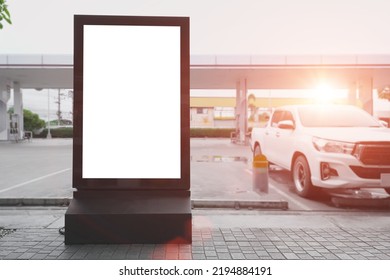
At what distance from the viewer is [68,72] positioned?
20062 mm

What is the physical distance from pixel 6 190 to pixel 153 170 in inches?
173

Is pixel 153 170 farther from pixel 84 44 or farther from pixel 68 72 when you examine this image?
pixel 68 72

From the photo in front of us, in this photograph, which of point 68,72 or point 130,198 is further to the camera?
point 68,72

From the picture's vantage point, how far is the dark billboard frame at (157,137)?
13.0ft

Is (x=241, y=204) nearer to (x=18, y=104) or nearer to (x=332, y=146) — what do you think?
(x=332, y=146)

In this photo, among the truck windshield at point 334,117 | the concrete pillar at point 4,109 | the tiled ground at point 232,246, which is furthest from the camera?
the concrete pillar at point 4,109

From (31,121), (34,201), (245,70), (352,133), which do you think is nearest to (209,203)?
(352,133)

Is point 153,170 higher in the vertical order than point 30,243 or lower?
higher

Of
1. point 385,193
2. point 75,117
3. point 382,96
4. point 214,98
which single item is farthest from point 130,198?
point 382,96

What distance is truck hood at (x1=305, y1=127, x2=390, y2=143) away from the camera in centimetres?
555

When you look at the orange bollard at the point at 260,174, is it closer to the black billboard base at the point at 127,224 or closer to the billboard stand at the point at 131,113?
the billboard stand at the point at 131,113

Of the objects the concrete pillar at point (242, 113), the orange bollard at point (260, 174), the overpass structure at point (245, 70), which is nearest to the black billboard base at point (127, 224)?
the orange bollard at point (260, 174)

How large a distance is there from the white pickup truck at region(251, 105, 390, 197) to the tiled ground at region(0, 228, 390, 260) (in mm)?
1257

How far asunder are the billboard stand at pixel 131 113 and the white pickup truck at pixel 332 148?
280 cm
